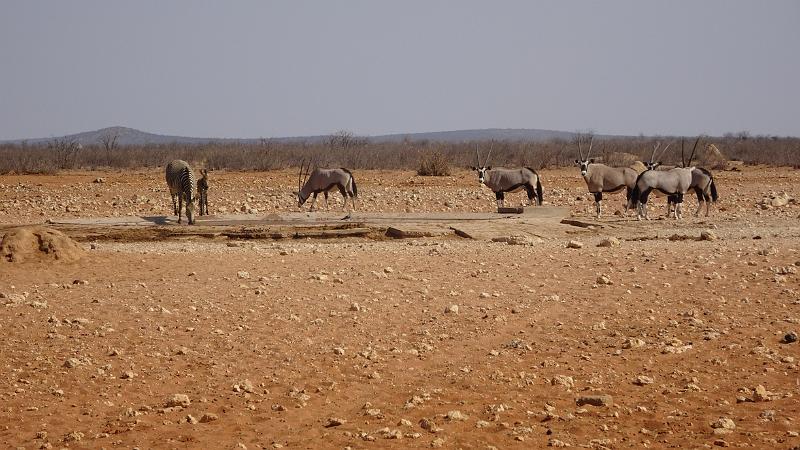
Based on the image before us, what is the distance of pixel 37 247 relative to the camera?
38.7ft

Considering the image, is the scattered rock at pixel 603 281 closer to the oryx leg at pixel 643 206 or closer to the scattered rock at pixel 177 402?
the scattered rock at pixel 177 402

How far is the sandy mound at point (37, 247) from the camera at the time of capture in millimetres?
11547

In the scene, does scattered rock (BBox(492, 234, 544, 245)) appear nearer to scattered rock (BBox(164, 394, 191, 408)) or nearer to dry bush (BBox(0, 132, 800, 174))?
scattered rock (BBox(164, 394, 191, 408))

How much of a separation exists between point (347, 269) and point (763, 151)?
44588 mm

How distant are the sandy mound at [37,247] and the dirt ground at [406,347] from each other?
21cm

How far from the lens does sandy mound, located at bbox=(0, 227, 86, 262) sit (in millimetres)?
11547

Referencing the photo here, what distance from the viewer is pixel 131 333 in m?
8.46

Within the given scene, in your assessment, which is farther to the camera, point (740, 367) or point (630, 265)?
point (630, 265)

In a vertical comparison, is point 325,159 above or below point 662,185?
above

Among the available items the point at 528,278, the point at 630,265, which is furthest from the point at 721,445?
the point at 630,265

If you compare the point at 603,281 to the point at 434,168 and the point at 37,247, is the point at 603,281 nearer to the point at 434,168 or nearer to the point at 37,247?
the point at 37,247

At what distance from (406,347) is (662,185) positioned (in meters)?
14.1

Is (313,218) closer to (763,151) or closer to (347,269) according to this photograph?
(347,269)

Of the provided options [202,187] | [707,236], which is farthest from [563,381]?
[202,187]
